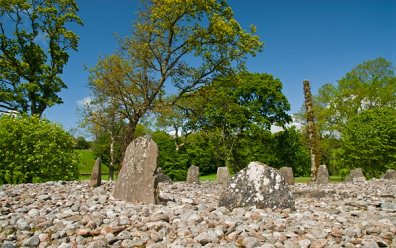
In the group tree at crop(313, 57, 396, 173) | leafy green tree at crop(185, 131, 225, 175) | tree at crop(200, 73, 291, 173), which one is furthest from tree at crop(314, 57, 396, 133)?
leafy green tree at crop(185, 131, 225, 175)

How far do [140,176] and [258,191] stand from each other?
3143mm

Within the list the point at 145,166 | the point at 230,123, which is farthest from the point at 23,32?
the point at 145,166

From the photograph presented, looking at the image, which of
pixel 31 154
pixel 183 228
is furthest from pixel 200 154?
pixel 183 228

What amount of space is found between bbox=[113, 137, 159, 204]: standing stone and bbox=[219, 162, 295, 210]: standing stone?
189 cm

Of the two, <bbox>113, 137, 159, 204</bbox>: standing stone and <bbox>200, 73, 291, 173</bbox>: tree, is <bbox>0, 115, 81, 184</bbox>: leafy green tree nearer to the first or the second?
<bbox>113, 137, 159, 204</bbox>: standing stone

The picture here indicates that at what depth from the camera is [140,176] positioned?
8.01m

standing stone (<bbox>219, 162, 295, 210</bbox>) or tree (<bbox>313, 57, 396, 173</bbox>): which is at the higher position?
tree (<bbox>313, 57, 396, 173</bbox>)

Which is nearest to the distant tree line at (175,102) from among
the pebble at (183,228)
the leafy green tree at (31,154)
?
the leafy green tree at (31,154)

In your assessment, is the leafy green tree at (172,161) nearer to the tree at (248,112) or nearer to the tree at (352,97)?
the tree at (248,112)

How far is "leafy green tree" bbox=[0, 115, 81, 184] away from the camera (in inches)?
534

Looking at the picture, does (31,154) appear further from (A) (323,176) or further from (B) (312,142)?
(B) (312,142)

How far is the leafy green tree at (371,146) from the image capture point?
75.0 feet

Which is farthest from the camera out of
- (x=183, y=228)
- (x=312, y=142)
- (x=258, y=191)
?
(x=312, y=142)

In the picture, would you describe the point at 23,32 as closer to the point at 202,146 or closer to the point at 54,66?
the point at 54,66
